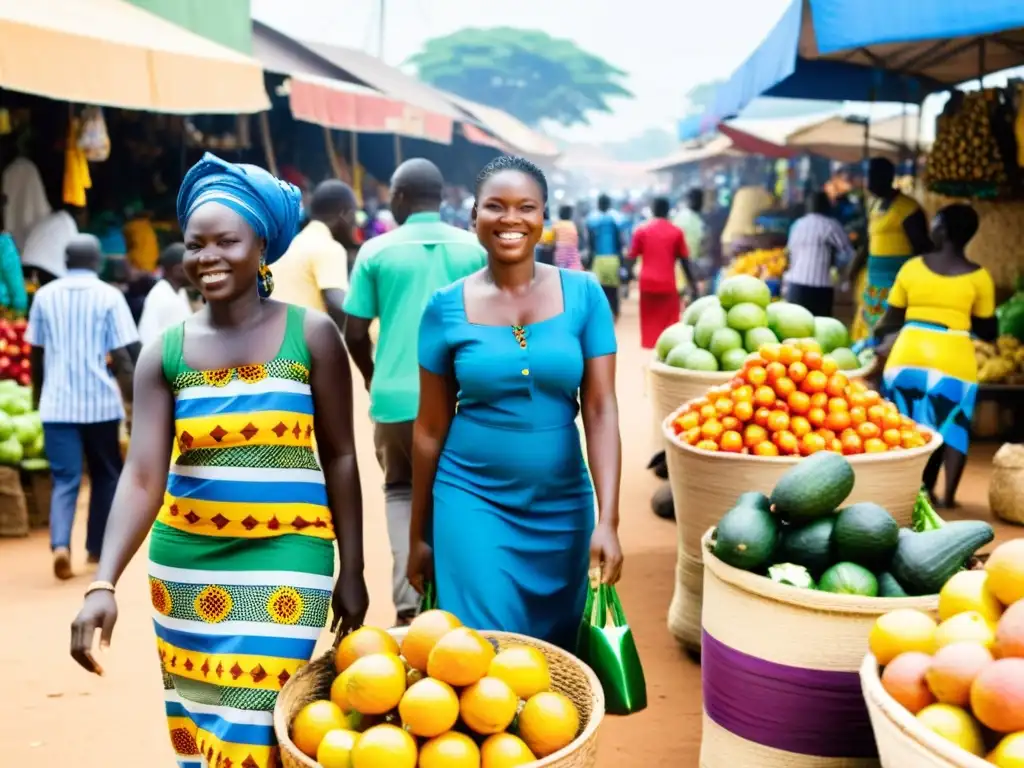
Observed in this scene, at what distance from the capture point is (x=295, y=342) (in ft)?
8.23

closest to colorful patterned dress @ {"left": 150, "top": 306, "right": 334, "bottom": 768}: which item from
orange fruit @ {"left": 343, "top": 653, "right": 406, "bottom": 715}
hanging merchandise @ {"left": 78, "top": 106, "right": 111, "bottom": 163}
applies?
orange fruit @ {"left": 343, "top": 653, "right": 406, "bottom": 715}

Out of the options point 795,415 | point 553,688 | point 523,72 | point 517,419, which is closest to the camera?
point 553,688

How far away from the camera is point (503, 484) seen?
2865 mm

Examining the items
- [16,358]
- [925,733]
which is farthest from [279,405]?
[16,358]

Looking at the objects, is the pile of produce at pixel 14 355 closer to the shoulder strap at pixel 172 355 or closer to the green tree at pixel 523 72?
the shoulder strap at pixel 172 355

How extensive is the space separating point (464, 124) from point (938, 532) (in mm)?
18090

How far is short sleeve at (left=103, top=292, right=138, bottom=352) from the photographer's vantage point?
5.90 metres

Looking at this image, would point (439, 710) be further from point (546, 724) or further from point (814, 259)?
point (814, 259)

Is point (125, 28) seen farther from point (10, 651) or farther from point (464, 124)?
point (464, 124)

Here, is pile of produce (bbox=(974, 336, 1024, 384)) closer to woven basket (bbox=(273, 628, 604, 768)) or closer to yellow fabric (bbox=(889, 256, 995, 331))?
yellow fabric (bbox=(889, 256, 995, 331))

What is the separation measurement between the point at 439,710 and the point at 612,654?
0.72 meters

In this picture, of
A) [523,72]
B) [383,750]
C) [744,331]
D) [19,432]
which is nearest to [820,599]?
[383,750]

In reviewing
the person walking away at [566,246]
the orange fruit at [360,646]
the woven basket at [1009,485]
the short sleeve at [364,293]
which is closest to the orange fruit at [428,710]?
the orange fruit at [360,646]

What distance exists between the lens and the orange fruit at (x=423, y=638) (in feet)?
7.20
